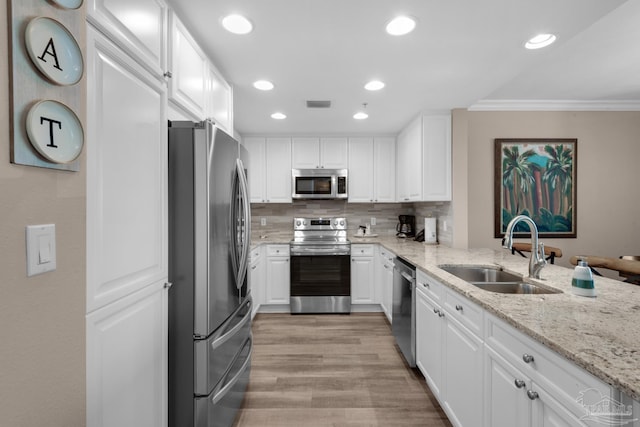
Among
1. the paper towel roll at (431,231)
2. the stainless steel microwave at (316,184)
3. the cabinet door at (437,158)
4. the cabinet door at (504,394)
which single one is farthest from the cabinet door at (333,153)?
the cabinet door at (504,394)

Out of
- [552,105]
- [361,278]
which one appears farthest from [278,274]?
[552,105]

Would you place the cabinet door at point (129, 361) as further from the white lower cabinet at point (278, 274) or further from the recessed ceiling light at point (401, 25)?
the white lower cabinet at point (278, 274)

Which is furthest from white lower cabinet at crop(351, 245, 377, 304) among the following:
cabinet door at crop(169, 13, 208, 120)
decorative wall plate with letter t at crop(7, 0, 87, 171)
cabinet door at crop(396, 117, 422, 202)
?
decorative wall plate with letter t at crop(7, 0, 87, 171)

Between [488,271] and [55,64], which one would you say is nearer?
[55,64]

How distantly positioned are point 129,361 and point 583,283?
196cm

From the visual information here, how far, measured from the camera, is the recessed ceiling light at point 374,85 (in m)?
2.37

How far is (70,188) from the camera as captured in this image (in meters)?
0.81

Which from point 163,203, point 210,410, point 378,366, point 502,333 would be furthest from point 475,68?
point 210,410

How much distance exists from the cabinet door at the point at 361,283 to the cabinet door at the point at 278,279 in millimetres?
820

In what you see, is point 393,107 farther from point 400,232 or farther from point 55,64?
point 55,64

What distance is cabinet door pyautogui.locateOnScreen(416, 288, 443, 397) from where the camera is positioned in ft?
6.09

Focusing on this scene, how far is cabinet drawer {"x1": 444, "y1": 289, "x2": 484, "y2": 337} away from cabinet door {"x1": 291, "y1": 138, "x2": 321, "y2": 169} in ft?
8.95

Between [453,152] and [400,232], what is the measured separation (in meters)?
1.45

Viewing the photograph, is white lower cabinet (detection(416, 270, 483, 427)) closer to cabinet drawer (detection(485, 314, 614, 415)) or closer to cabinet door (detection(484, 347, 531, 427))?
cabinet door (detection(484, 347, 531, 427))
